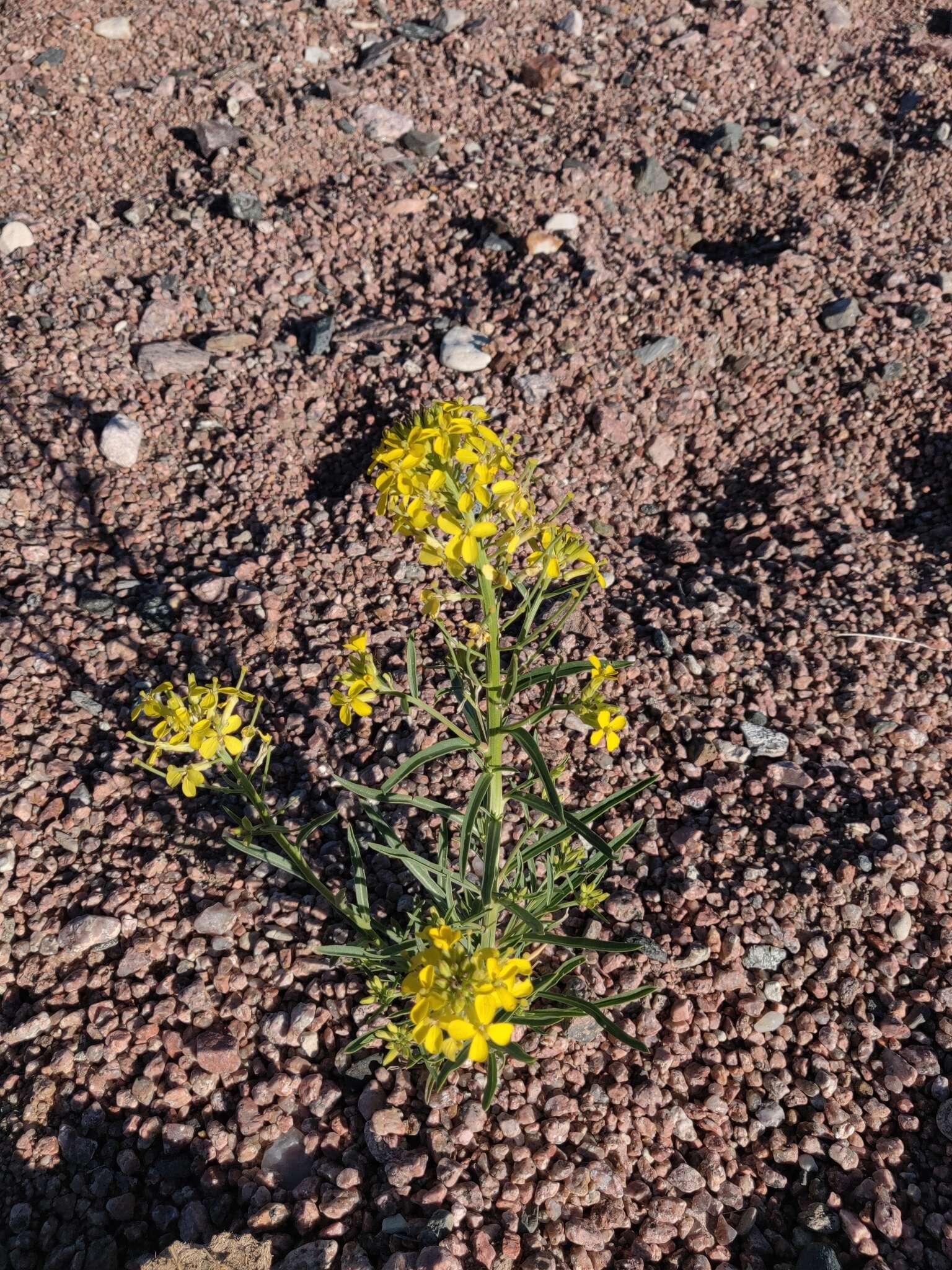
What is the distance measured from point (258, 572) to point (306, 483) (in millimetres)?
599

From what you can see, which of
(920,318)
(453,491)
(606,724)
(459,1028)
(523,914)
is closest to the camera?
(459,1028)

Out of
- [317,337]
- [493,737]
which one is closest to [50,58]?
[317,337]

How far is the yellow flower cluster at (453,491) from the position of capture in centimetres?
196

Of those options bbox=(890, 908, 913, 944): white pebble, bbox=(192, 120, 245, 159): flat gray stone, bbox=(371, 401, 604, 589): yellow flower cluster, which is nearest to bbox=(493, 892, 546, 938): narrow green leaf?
bbox=(371, 401, 604, 589): yellow flower cluster

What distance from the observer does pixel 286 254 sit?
16.5 feet

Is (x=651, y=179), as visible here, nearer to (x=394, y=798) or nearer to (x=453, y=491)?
(x=453, y=491)

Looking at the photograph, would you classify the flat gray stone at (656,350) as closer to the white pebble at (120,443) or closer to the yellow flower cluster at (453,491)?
the white pebble at (120,443)

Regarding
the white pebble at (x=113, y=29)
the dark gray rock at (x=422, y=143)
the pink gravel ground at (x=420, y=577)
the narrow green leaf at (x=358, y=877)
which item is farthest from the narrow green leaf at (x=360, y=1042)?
the white pebble at (x=113, y=29)

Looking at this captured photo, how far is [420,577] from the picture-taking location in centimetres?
382

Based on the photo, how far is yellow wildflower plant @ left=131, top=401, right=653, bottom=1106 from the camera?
77.7 inches

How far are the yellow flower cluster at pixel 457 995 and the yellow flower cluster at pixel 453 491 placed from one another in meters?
0.80

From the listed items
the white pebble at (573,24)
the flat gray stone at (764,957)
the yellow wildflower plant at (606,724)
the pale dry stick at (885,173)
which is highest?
the white pebble at (573,24)

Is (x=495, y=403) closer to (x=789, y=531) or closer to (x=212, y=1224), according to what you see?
(x=789, y=531)

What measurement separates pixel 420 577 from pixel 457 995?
2.22m
